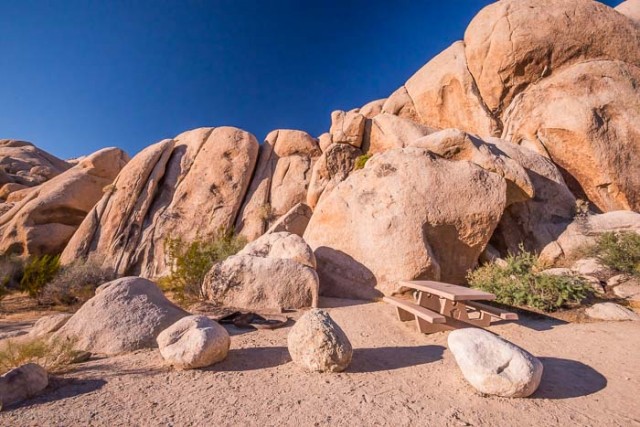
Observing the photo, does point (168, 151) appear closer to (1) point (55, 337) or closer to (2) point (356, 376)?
(1) point (55, 337)

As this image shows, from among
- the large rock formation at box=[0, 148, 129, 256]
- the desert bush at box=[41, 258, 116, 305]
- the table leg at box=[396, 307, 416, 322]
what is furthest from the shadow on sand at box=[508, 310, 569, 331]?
the large rock formation at box=[0, 148, 129, 256]

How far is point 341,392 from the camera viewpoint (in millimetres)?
2943

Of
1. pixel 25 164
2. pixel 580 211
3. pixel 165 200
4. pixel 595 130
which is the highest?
pixel 25 164

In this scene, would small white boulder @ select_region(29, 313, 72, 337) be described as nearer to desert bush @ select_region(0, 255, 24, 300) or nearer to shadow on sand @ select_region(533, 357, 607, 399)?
shadow on sand @ select_region(533, 357, 607, 399)

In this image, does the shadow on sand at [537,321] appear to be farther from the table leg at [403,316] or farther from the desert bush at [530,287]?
the table leg at [403,316]

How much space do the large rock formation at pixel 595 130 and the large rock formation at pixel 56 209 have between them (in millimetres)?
17868

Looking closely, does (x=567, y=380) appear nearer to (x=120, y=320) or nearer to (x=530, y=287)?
(x=530, y=287)

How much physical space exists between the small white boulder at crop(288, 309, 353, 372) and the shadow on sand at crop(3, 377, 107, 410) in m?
1.92

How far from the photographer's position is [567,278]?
232 inches

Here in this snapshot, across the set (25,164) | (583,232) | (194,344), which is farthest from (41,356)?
(25,164)

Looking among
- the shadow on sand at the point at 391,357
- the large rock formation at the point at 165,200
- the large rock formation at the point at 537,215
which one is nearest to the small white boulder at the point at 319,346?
the shadow on sand at the point at 391,357

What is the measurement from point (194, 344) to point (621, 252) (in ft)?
27.3

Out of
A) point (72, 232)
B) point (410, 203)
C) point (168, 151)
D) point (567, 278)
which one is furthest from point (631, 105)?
point (72, 232)

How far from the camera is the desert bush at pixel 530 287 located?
5645 mm
